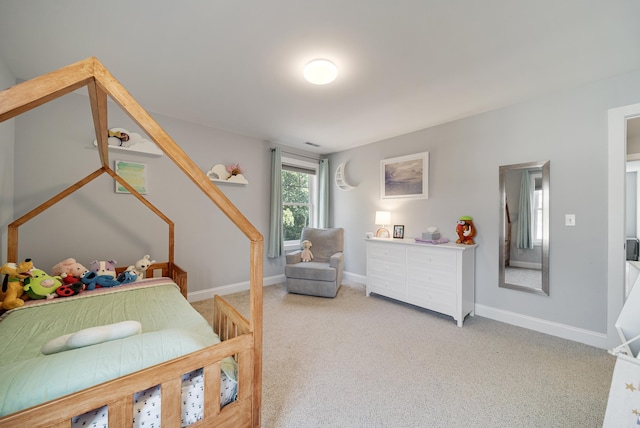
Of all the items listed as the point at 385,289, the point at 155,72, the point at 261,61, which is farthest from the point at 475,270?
the point at 155,72

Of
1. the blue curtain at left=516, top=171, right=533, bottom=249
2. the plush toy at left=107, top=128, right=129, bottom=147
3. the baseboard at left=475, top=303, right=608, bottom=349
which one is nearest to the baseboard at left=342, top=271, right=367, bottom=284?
the baseboard at left=475, top=303, right=608, bottom=349

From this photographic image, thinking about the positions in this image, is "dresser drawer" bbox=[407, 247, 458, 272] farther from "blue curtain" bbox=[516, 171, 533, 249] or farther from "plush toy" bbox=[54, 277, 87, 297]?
"plush toy" bbox=[54, 277, 87, 297]

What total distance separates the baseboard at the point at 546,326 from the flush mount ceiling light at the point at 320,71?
2.97 m

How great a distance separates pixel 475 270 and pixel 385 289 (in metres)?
1.10

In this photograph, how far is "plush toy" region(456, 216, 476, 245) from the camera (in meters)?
2.85

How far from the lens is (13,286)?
64.8 inches

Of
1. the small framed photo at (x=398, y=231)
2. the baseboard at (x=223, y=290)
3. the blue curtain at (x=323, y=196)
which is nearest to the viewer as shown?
the baseboard at (x=223, y=290)

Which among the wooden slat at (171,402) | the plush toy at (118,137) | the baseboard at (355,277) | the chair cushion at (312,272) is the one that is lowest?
the baseboard at (355,277)

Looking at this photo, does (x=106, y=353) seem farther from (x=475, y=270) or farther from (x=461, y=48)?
(x=475, y=270)

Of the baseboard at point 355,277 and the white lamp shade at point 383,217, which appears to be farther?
the baseboard at point 355,277

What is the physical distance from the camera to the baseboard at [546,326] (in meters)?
2.15

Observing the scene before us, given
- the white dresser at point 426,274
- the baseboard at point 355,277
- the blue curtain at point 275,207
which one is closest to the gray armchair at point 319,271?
the blue curtain at point 275,207

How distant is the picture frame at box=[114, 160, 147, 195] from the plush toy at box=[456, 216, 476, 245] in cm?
379

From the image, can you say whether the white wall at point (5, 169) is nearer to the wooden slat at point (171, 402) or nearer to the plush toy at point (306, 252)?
the wooden slat at point (171, 402)
